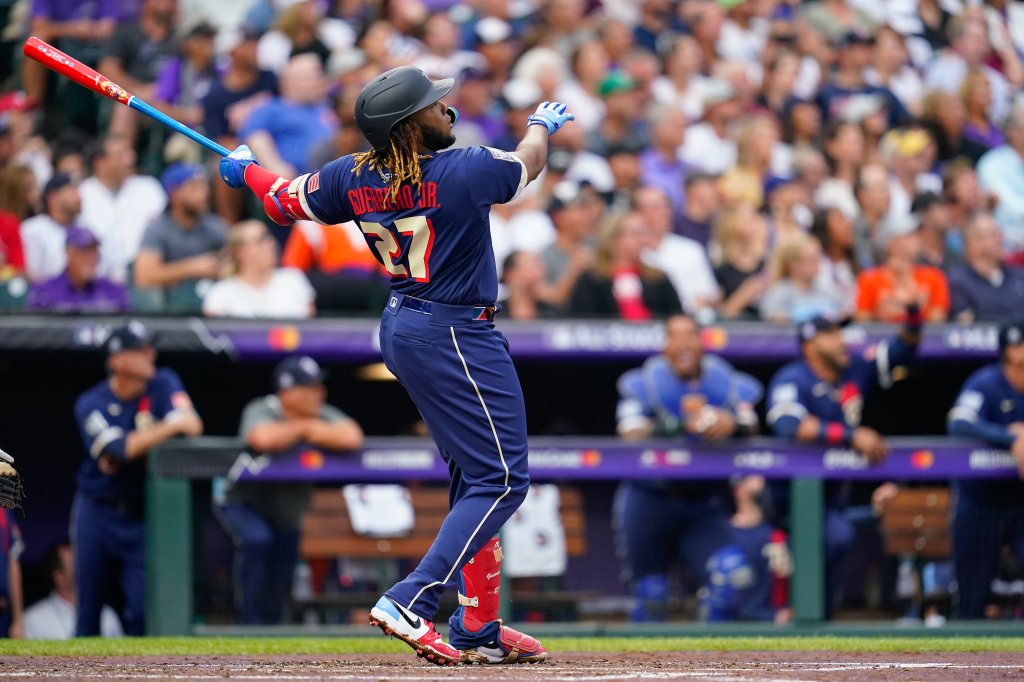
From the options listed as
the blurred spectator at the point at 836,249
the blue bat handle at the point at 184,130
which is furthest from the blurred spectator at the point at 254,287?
the blurred spectator at the point at 836,249

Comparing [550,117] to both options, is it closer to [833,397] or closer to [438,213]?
[438,213]

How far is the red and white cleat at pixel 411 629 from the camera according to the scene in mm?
4941

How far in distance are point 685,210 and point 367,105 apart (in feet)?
19.9

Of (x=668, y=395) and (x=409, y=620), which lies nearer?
(x=409, y=620)

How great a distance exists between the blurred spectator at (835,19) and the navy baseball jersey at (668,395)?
598 centimetres

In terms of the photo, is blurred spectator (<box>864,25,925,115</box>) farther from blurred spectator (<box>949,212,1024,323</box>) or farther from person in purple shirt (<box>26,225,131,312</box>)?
person in purple shirt (<box>26,225,131,312</box>)

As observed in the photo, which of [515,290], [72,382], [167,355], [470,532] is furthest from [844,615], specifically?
[72,382]

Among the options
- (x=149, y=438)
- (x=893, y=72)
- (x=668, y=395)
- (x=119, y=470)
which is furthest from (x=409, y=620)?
(x=893, y=72)

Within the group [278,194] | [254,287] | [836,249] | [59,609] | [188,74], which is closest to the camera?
[278,194]

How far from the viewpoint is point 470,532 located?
5.12m

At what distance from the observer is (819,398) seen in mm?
8422

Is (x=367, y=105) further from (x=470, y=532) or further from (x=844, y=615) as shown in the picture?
(x=844, y=615)

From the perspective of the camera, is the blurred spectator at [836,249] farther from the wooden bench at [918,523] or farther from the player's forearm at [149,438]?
the player's forearm at [149,438]

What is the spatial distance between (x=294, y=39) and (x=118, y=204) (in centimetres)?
207
